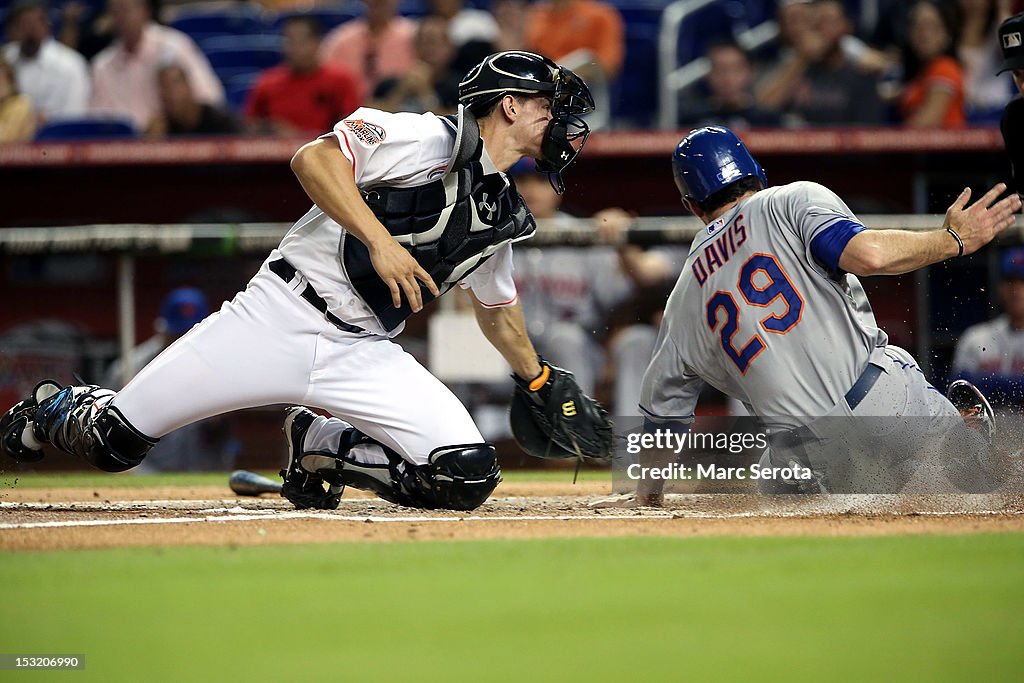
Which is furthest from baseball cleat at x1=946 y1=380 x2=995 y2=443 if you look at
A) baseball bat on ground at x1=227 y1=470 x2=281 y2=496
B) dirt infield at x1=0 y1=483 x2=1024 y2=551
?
baseball bat on ground at x1=227 y1=470 x2=281 y2=496

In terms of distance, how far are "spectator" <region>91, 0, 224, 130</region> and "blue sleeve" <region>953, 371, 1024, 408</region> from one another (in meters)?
5.96

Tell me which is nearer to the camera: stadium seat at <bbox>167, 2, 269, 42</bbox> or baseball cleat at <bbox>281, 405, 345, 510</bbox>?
baseball cleat at <bbox>281, 405, 345, 510</bbox>

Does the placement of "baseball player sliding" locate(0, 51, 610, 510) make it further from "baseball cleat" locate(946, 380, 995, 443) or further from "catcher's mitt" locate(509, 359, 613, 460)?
"baseball cleat" locate(946, 380, 995, 443)

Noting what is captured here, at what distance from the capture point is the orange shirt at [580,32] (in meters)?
9.39

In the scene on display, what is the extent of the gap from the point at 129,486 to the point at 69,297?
96.0 inches

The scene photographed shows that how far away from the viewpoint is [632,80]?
32.2ft

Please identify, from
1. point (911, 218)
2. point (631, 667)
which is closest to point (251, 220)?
point (911, 218)

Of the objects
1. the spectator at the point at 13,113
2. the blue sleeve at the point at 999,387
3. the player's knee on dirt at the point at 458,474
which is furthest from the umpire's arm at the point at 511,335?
the spectator at the point at 13,113

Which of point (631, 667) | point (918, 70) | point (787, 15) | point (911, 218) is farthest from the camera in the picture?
point (787, 15)

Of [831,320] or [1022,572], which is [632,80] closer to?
[831,320]

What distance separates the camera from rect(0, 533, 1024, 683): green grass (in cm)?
221

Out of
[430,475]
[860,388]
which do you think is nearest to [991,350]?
[860,388]

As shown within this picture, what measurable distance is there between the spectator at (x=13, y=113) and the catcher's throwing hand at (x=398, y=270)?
238 inches

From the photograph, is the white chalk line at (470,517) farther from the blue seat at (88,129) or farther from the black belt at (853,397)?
the blue seat at (88,129)
